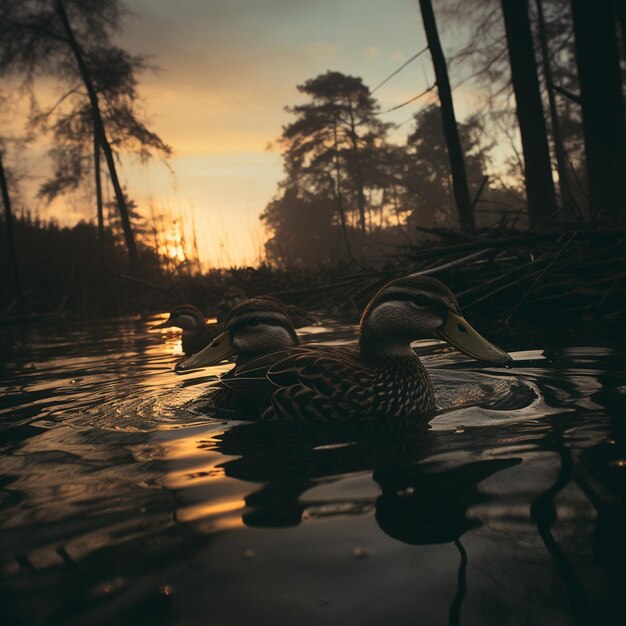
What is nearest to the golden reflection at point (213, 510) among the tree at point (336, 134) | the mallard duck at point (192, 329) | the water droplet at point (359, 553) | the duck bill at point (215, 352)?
the water droplet at point (359, 553)

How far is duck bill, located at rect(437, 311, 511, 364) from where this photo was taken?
10.4ft

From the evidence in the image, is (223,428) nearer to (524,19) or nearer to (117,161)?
(524,19)

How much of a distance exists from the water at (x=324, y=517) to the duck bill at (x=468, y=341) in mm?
235

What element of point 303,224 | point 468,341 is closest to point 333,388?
point 468,341

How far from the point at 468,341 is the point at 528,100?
318 inches

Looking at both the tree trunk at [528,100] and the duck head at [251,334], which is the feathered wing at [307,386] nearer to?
the duck head at [251,334]

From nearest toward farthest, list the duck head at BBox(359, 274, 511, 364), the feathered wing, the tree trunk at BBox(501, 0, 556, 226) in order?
the feathered wing
the duck head at BBox(359, 274, 511, 364)
the tree trunk at BBox(501, 0, 556, 226)

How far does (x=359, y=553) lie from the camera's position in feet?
4.96

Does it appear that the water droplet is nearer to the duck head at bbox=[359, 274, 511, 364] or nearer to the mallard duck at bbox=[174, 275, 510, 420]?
the mallard duck at bbox=[174, 275, 510, 420]

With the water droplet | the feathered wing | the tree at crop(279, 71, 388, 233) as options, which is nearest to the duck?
the feathered wing

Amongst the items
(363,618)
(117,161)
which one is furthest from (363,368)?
(117,161)

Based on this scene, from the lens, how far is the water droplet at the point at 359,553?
150 cm

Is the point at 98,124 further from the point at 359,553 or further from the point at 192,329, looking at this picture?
the point at 359,553

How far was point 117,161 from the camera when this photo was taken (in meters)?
19.4
